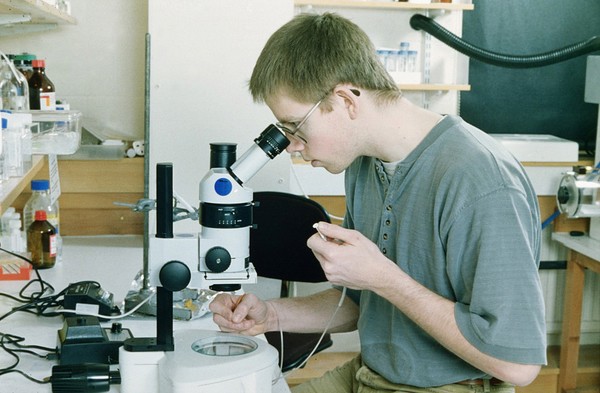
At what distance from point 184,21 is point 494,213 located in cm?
156

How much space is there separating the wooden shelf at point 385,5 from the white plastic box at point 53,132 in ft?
3.75

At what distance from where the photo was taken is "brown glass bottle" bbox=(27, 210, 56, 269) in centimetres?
230

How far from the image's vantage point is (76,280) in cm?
218

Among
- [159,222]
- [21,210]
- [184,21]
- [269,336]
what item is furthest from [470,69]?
[159,222]

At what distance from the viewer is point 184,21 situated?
255 centimetres

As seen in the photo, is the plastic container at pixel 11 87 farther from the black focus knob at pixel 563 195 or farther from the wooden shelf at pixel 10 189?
the black focus knob at pixel 563 195

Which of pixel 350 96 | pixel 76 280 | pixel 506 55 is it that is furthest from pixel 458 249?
pixel 506 55

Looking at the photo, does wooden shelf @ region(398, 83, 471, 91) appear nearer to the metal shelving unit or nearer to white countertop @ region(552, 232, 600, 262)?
white countertop @ region(552, 232, 600, 262)

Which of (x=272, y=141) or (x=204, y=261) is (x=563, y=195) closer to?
(x=272, y=141)

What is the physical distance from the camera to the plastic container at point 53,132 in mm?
2293

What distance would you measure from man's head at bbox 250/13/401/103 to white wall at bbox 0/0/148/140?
1591mm

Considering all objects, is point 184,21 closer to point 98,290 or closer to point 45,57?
point 45,57

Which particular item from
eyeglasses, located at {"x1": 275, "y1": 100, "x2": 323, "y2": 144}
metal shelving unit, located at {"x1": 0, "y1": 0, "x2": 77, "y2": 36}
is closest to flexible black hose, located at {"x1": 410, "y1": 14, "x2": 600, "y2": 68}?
metal shelving unit, located at {"x1": 0, "y1": 0, "x2": 77, "y2": 36}

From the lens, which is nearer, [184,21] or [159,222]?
[159,222]
